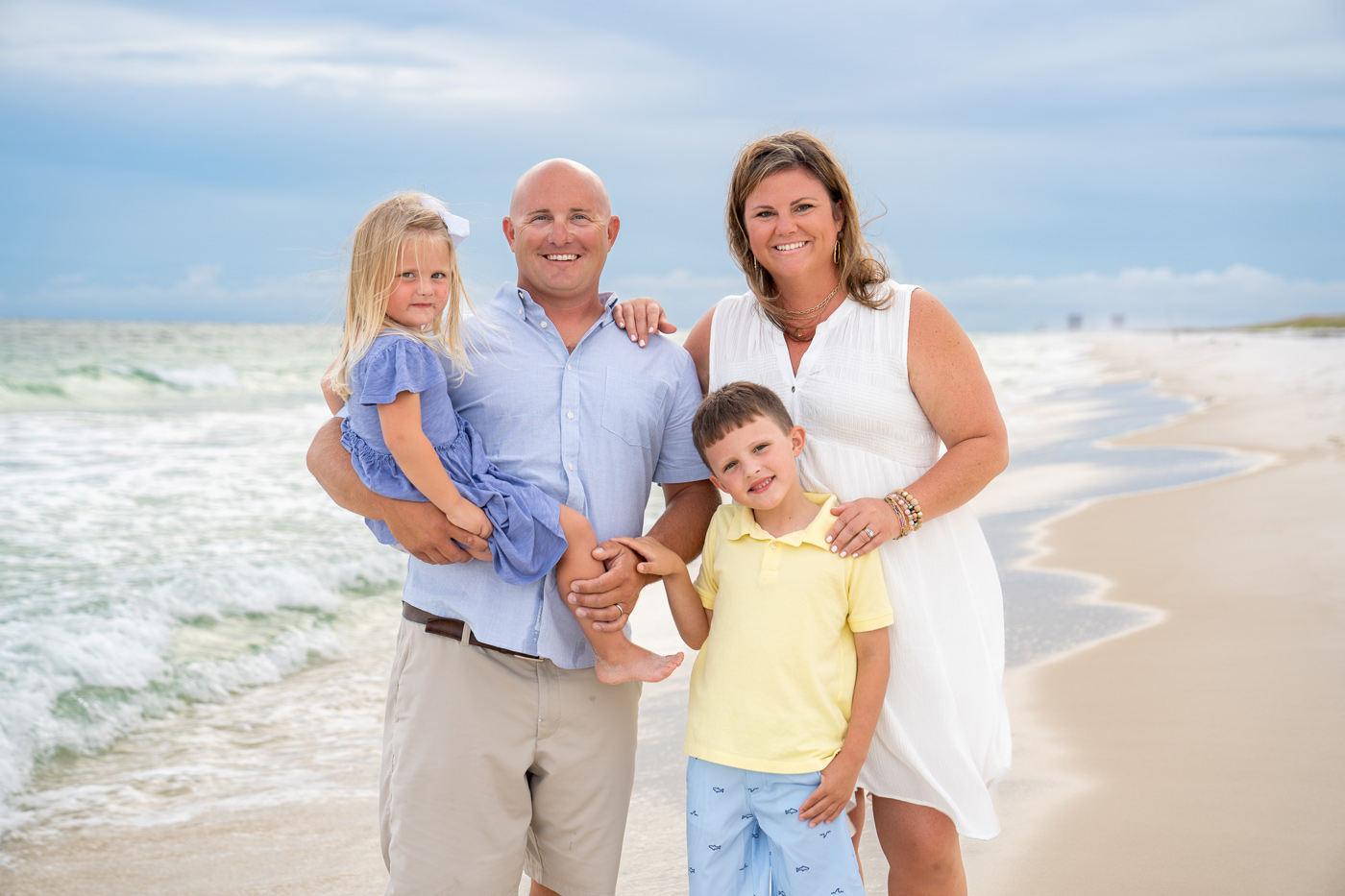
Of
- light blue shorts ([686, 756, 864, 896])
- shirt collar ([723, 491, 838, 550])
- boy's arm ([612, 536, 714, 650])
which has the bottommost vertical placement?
light blue shorts ([686, 756, 864, 896])

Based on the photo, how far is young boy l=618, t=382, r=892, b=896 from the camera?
235cm

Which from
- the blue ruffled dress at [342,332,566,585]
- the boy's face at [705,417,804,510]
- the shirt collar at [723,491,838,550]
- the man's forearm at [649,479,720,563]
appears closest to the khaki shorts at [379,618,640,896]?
the blue ruffled dress at [342,332,566,585]

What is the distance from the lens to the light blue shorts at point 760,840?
235 centimetres

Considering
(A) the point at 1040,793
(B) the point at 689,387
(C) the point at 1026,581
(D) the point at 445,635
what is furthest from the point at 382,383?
(C) the point at 1026,581

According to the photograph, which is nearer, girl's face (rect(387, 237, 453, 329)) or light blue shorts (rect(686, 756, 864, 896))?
light blue shorts (rect(686, 756, 864, 896))

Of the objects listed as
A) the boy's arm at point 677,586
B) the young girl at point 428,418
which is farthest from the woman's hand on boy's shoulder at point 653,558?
the young girl at point 428,418

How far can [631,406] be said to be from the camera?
2.74 metres

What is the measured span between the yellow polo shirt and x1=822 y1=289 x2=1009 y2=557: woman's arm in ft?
0.68

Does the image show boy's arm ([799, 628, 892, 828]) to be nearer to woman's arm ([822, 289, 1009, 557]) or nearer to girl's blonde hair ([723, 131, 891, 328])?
woman's arm ([822, 289, 1009, 557])

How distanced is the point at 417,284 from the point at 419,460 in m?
0.48

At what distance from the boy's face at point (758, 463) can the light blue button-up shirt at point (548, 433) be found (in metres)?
0.40

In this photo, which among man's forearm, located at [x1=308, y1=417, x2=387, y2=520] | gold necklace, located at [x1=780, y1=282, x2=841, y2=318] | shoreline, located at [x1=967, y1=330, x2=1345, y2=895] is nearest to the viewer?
man's forearm, located at [x1=308, y1=417, x2=387, y2=520]

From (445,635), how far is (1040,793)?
7.95 ft

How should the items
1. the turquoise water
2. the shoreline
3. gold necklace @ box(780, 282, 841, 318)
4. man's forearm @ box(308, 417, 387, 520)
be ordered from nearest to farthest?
man's forearm @ box(308, 417, 387, 520) < gold necklace @ box(780, 282, 841, 318) < the shoreline < the turquoise water
